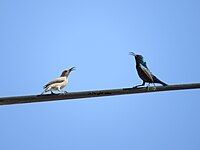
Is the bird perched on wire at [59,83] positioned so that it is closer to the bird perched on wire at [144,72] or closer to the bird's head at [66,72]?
the bird's head at [66,72]

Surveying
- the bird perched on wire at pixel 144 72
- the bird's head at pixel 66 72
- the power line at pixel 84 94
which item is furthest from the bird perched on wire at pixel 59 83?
the power line at pixel 84 94

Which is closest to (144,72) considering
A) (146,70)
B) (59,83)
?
(146,70)

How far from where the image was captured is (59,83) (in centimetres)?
1216

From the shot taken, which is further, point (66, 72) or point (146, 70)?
point (66, 72)

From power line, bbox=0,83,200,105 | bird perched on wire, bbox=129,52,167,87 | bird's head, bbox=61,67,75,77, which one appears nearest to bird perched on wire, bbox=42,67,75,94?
bird's head, bbox=61,67,75,77

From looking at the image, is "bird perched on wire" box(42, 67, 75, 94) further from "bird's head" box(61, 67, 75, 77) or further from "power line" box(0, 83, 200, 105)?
"power line" box(0, 83, 200, 105)

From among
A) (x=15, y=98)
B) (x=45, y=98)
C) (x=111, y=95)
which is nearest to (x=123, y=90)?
(x=111, y=95)

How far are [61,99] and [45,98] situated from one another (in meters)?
0.31

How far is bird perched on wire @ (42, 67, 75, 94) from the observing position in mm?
11500

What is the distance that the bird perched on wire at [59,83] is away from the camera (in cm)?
1150

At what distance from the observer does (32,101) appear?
714 centimetres

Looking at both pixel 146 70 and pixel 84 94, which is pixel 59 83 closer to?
pixel 146 70

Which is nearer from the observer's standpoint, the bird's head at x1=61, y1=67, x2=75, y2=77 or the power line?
the power line

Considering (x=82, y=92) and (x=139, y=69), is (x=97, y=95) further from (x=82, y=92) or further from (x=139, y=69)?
(x=139, y=69)
